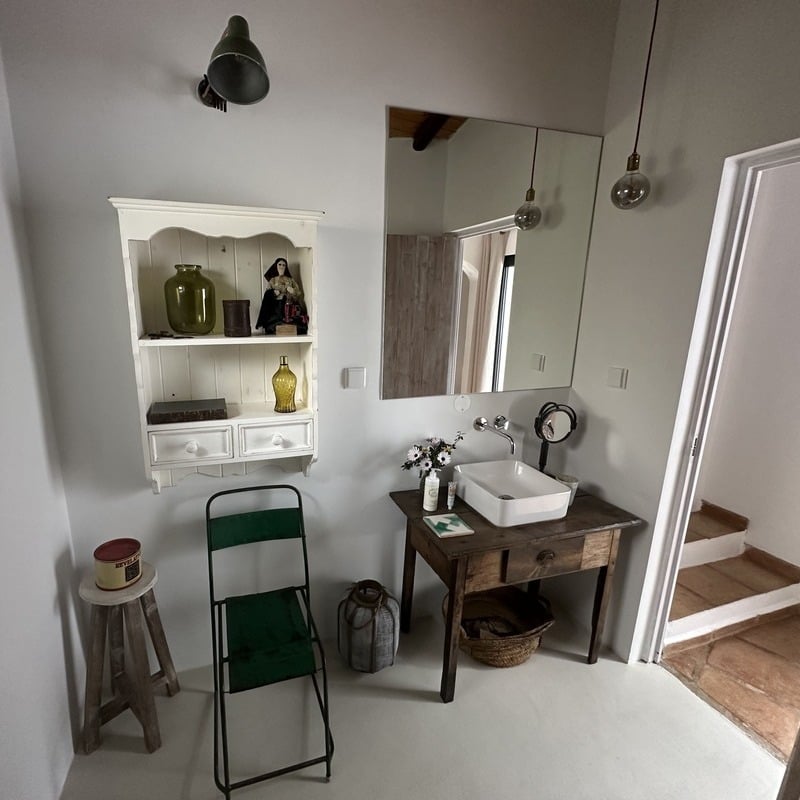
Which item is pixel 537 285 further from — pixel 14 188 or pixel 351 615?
pixel 14 188

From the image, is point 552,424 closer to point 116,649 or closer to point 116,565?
point 116,565

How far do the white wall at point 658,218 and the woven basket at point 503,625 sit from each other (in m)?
0.37

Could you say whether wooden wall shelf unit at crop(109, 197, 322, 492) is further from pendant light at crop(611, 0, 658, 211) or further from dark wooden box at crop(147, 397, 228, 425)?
pendant light at crop(611, 0, 658, 211)

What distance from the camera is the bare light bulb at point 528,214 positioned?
2109 millimetres

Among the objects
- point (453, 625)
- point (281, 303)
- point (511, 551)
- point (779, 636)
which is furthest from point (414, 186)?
point (779, 636)

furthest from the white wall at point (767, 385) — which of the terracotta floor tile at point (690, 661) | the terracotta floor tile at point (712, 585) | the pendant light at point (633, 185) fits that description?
the pendant light at point (633, 185)

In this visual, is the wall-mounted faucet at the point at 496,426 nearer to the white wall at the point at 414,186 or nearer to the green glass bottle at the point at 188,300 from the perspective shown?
the white wall at the point at 414,186

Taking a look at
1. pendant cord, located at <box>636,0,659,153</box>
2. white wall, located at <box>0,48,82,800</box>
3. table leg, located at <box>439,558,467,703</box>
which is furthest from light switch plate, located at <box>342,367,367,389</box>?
pendant cord, located at <box>636,0,659,153</box>

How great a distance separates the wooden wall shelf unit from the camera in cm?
148

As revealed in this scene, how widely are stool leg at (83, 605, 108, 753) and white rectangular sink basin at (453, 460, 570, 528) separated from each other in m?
1.37

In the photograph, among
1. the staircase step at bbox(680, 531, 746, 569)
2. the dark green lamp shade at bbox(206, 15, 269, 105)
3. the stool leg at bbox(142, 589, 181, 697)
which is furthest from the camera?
the staircase step at bbox(680, 531, 746, 569)

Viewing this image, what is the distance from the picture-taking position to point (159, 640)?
70.0 inches

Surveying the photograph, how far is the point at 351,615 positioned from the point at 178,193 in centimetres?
170

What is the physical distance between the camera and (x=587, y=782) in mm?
1623
